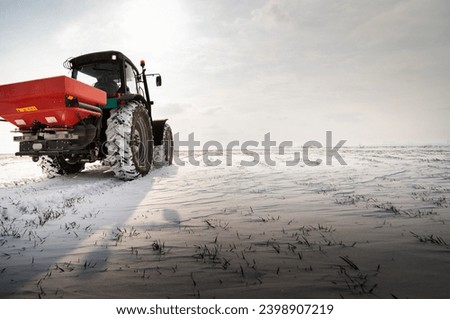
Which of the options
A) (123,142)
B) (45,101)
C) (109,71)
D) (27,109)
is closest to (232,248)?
(123,142)

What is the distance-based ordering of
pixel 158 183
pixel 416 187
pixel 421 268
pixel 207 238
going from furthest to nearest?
pixel 158 183 → pixel 416 187 → pixel 207 238 → pixel 421 268

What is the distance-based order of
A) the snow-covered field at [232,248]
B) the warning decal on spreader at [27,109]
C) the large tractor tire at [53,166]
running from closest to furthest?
the snow-covered field at [232,248] → the warning decal on spreader at [27,109] → the large tractor tire at [53,166]

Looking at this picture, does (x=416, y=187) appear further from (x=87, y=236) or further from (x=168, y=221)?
(x=87, y=236)

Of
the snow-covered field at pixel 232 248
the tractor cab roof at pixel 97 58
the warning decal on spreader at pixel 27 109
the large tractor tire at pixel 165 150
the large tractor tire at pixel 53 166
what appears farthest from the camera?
the large tractor tire at pixel 165 150

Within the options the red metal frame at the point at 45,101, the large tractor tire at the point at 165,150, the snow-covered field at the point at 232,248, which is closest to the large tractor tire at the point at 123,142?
the red metal frame at the point at 45,101

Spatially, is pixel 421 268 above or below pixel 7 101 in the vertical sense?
below

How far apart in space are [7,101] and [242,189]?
479cm

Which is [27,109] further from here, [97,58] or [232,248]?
[232,248]

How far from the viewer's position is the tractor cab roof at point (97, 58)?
686 centimetres

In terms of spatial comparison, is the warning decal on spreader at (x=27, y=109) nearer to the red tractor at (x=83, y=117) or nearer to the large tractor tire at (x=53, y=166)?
the red tractor at (x=83, y=117)

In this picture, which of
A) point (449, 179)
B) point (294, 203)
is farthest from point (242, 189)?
point (449, 179)

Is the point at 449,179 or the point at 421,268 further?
the point at 449,179

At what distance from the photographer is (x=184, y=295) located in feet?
4.46
